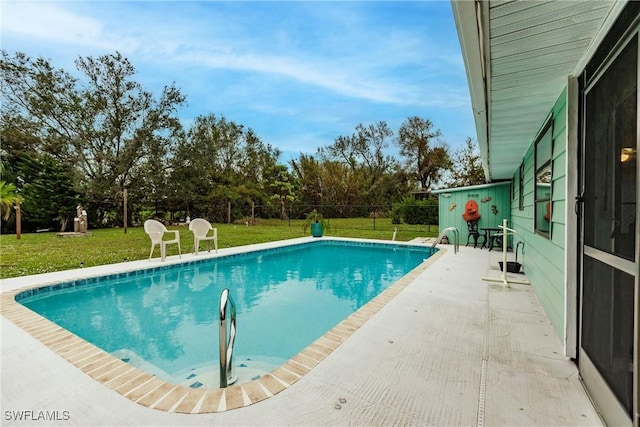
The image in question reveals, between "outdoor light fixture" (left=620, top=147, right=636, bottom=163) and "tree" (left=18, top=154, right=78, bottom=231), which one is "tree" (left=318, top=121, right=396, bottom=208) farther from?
"outdoor light fixture" (left=620, top=147, right=636, bottom=163)

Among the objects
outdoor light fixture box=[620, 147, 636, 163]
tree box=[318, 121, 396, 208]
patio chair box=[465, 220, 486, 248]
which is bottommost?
patio chair box=[465, 220, 486, 248]

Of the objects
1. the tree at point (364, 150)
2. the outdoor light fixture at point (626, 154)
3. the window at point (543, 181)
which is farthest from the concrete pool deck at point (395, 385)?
the tree at point (364, 150)

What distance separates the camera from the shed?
9.22m

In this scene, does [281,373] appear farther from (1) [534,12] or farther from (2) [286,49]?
(2) [286,49]

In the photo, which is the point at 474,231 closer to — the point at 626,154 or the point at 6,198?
the point at 626,154

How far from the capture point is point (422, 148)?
21500mm

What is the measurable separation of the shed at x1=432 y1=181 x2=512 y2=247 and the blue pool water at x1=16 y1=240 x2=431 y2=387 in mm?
3365

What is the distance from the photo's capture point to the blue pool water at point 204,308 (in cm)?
317

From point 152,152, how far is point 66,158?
3670 mm

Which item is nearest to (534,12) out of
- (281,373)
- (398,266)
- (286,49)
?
(281,373)

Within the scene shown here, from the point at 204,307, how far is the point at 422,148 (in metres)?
19.9

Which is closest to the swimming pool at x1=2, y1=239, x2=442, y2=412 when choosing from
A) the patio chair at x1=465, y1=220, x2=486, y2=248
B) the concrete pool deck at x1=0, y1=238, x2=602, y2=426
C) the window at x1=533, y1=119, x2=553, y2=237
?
the concrete pool deck at x1=0, y1=238, x2=602, y2=426

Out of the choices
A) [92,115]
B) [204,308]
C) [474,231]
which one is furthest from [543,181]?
[92,115]

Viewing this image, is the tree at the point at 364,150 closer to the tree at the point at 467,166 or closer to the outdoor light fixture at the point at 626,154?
the tree at the point at 467,166
